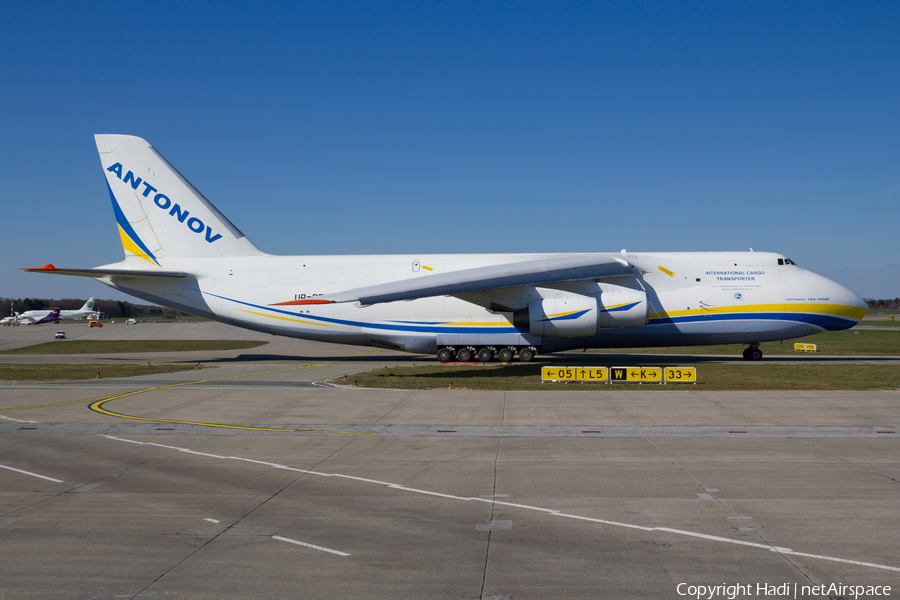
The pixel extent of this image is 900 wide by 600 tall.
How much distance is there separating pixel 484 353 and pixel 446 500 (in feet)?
70.4

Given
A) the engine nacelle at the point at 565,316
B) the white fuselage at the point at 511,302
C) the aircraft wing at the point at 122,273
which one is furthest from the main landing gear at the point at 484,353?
the aircraft wing at the point at 122,273

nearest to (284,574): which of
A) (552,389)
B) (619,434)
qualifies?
(619,434)

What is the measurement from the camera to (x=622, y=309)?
2736 cm

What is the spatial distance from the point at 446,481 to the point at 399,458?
6.10ft

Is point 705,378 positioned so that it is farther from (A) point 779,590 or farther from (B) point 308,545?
(B) point 308,545

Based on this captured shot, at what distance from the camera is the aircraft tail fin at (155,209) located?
32.1 metres

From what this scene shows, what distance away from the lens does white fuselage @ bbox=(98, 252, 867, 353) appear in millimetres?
29188

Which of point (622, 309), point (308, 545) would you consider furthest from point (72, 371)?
point (308, 545)

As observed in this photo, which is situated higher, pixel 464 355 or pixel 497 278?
pixel 497 278

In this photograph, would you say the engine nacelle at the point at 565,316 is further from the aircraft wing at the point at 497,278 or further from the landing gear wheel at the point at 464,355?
the landing gear wheel at the point at 464,355

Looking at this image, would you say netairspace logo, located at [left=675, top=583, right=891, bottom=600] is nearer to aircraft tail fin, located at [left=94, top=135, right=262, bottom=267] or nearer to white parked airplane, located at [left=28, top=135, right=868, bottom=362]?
white parked airplane, located at [left=28, top=135, right=868, bottom=362]

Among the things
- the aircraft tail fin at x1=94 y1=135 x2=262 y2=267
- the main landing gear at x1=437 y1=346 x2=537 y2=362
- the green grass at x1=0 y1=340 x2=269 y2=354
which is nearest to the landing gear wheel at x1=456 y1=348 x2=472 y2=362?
the main landing gear at x1=437 y1=346 x2=537 y2=362

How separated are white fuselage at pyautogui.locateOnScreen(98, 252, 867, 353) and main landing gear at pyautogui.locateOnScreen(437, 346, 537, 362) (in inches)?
23.3

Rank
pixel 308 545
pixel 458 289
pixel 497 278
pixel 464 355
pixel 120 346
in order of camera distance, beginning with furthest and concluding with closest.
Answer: pixel 120 346 → pixel 464 355 → pixel 497 278 → pixel 458 289 → pixel 308 545
